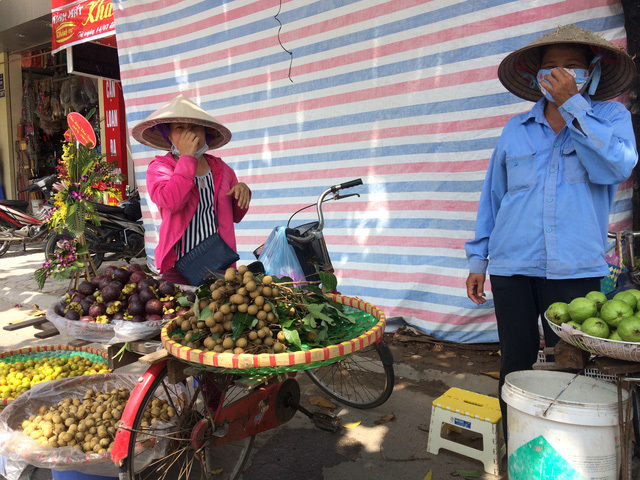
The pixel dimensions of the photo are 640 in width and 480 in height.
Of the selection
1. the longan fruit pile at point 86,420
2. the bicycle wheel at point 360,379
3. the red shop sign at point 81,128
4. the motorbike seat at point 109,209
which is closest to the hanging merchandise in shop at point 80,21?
the red shop sign at point 81,128

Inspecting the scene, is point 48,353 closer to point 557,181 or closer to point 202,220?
point 202,220

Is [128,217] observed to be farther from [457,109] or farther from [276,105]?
[457,109]

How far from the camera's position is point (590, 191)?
2.05 meters

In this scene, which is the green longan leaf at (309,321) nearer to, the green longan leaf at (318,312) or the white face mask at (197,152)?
the green longan leaf at (318,312)

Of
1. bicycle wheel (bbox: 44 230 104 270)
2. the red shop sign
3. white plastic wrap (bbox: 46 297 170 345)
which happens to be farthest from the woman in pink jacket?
bicycle wheel (bbox: 44 230 104 270)

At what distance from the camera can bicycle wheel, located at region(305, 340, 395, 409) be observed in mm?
3150

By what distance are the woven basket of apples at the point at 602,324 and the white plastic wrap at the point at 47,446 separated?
188cm

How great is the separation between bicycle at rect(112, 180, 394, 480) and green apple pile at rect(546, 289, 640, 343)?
2.20ft

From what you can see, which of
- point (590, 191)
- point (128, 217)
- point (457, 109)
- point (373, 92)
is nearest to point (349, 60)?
point (373, 92)

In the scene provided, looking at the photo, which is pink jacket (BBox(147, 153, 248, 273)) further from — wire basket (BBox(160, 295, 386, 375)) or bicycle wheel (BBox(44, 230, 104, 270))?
bicycle wheel (BBox(44, 230, 104, 270))

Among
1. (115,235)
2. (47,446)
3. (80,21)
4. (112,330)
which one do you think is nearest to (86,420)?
(47,446)

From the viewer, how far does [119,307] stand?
265cm

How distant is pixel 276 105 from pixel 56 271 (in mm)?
2559

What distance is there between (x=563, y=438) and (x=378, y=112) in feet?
10.6
